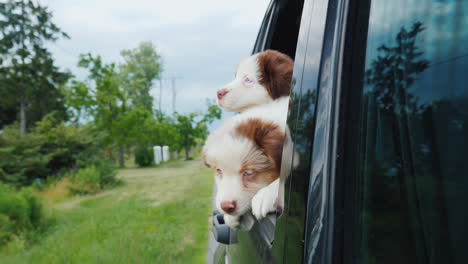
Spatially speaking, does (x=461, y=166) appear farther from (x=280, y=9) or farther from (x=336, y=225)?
(x=280, y=9)

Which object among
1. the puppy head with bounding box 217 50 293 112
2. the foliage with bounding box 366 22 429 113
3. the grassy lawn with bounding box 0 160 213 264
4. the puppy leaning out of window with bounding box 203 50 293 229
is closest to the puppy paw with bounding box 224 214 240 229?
the puppy leaning out of window with bounding box 203 50 293 229

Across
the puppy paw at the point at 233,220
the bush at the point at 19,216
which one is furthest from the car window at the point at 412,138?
the bush at the point at 19,216

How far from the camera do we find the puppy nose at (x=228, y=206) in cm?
124

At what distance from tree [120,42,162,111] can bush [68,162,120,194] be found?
27.1m

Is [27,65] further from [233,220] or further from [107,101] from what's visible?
→ [233,220]

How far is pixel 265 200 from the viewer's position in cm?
118

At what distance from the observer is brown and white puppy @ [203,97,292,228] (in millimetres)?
1230

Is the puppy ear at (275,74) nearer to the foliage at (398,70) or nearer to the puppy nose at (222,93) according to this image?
the puppy nose at (222,93)

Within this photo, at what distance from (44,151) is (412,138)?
14.0 meters

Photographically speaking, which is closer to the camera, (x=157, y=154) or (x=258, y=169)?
(x=258, y=169)

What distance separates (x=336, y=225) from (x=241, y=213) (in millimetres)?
586

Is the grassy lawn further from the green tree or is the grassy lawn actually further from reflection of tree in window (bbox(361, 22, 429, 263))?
the green tree

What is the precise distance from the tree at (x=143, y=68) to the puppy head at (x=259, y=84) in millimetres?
38387

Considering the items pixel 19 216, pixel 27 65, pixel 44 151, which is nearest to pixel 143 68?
pixel 27 65
